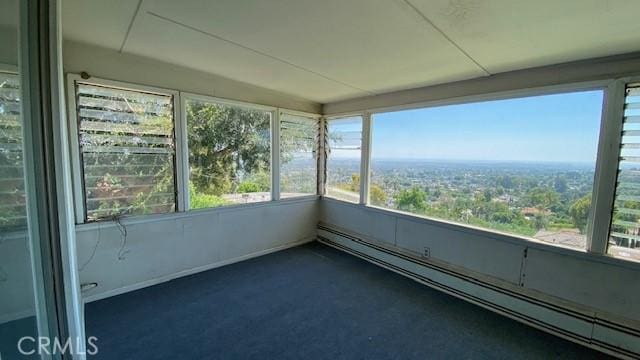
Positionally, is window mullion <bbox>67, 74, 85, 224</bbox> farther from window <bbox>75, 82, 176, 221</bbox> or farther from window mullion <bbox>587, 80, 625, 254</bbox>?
window mullion <bbox>587, 80, 625, 254</bbox>

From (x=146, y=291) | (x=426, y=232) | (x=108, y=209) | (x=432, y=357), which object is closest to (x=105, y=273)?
(x=146, y=291)

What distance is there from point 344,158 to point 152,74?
254cm

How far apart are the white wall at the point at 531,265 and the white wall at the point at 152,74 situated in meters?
2.32

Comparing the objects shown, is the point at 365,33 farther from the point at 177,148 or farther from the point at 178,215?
the point at 178,215

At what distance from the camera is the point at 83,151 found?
7.75 feet

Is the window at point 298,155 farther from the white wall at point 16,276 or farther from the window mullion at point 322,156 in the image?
the white wall at point 16,276

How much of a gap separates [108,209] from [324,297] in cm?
225

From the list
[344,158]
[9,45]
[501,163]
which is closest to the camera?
[9,45]

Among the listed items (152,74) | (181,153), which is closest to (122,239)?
(181,153)

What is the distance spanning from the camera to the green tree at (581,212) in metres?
2.06

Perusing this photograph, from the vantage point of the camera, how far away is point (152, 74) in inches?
104

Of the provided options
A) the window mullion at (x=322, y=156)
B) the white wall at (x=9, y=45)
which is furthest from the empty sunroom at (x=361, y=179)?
the window mullion at (x=322, y=156)

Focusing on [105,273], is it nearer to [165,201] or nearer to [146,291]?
[146,291]

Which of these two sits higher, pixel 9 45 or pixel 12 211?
pixel 9 45
